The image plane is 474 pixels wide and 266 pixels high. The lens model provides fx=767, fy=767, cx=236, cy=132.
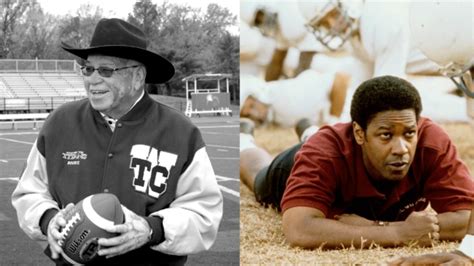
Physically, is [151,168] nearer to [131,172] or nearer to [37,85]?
[131,172]

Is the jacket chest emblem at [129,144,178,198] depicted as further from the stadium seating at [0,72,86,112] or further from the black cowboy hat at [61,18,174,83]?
the stadium seating at [0,72,86,112]

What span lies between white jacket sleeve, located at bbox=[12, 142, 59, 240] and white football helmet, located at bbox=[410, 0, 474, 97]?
1.36 metres

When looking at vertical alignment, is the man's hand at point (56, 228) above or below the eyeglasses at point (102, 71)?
below

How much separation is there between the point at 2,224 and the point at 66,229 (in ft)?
7.46

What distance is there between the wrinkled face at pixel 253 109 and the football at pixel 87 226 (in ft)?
2.22

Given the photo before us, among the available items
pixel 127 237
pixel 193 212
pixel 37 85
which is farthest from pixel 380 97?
pixel 37 85

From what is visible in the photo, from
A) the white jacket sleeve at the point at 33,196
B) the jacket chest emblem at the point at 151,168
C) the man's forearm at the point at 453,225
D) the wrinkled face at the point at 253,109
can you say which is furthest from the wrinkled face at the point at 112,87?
the man's forearm at the point at 453,225

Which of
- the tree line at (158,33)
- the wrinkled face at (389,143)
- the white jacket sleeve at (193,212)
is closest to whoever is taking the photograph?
the white jacket sleeve at (193,212)

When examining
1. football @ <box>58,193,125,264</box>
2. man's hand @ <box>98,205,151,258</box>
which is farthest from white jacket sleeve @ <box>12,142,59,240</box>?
man's hand @ <box>98,205,151,258</box>

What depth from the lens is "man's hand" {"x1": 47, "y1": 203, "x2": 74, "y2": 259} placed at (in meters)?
2.24

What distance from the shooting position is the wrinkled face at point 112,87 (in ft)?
7.86

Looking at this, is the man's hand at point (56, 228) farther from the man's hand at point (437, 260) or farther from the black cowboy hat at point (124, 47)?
the man's hand at point (437, 260)

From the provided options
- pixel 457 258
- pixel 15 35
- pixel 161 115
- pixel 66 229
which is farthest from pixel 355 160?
pixel 15 35

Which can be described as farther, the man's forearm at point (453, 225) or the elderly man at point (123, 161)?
the man's forearm at point (453, 225)
